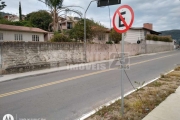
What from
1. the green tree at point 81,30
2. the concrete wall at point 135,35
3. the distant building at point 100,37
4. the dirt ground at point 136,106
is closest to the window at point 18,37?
the green tree at point 81,30

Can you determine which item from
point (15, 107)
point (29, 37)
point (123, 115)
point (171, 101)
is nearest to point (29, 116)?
point (15, 107)

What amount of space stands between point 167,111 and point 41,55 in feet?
33.5

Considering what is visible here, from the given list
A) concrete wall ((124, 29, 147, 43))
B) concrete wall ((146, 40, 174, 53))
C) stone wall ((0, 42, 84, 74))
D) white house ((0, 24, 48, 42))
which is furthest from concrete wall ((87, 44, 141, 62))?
concrete wall ((124, 29, 147, 43))

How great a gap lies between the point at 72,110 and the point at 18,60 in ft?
25.9

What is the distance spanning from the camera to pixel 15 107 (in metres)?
4.73

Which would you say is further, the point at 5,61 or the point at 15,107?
the point at 5,61

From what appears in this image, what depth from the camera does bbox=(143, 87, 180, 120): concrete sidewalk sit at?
12.3 feet

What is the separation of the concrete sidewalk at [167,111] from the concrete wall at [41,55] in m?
3.18

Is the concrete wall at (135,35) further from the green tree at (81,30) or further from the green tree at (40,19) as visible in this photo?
the green tree at (40,19)

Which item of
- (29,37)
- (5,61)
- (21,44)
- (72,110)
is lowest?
(72,110)

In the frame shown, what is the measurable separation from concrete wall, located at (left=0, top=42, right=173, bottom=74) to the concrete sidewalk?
3183mm

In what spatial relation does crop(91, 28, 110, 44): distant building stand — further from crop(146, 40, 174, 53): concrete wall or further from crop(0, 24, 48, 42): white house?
crop(0, 24, 48, 42): white house

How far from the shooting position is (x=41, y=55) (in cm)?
1225

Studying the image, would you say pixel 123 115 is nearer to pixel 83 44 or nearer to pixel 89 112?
pixel 89 112
